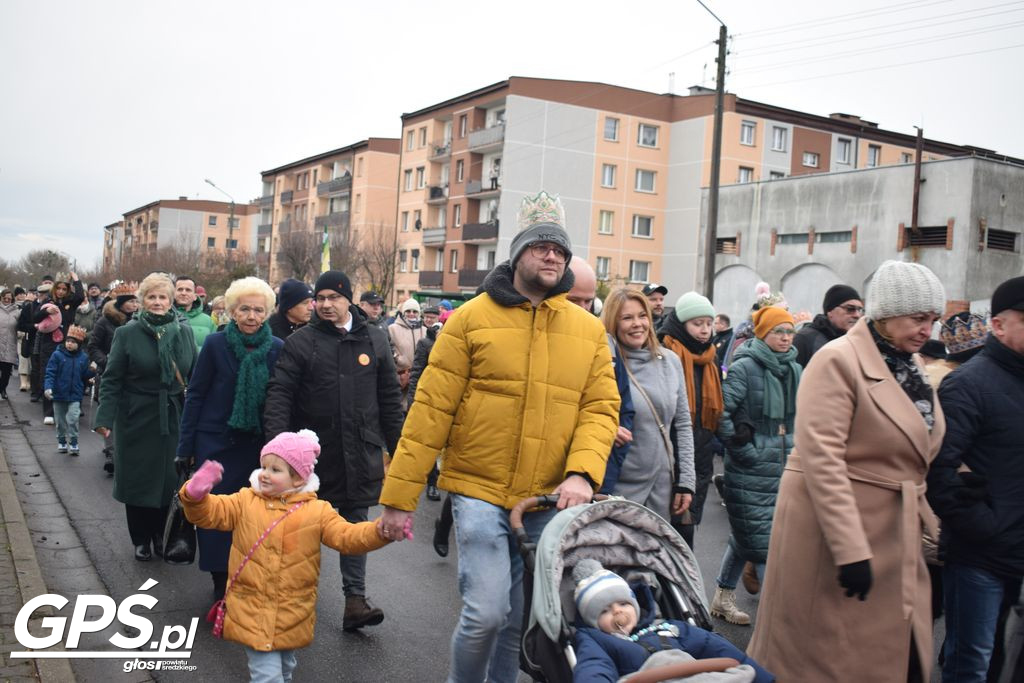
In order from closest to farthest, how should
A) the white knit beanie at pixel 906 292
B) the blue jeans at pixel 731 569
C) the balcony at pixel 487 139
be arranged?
1. the white knit beanie at pixel 906 292
2. the blue jeans at pixel 731 569
3. the balcony at pixel 487 139

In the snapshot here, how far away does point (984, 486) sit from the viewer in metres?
4.13

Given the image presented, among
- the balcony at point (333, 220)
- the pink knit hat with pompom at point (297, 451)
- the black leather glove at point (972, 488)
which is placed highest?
the balcony at point (333, 220)

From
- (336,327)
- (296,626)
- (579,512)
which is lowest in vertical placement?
(296,626)

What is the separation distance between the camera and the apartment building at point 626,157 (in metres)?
53.7

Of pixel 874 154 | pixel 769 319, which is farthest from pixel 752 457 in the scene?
pixel 874 154

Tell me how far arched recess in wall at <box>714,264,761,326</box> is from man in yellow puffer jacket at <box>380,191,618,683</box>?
106 ft

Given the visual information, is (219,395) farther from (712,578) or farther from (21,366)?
(21,366)

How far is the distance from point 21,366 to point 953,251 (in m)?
27.0

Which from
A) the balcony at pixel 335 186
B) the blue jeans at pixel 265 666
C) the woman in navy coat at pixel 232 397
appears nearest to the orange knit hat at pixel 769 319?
the woman in navy coat at pixel 232 397

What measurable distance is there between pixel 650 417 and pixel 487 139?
5244 centimetres

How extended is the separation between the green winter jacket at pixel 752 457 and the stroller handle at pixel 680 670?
2.91 m

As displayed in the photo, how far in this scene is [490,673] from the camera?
4473 mm

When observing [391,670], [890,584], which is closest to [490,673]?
[391,670]

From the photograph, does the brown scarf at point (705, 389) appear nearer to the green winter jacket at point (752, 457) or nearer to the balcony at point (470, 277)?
the green winter jacket at point (752, 457)
